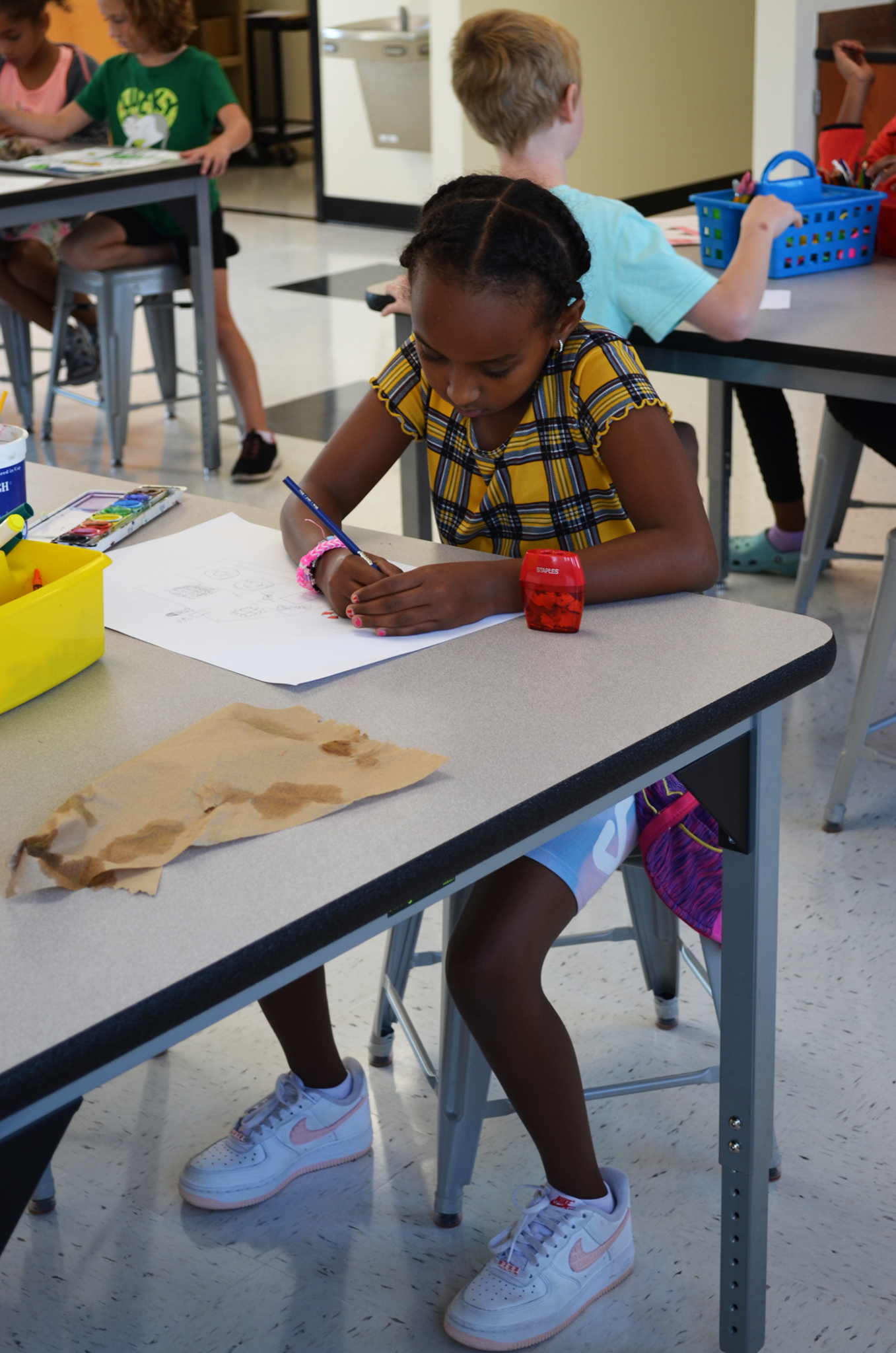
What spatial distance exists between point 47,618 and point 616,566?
18.0 inches

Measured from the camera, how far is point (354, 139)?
737 centimetres

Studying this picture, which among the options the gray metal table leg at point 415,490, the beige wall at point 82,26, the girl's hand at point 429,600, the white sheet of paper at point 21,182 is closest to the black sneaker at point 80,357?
the white sheet of paper at point 21,182

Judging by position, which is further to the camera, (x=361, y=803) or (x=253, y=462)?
(x=253, y=462)

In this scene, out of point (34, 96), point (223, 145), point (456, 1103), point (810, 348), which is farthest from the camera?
point (34, 96)

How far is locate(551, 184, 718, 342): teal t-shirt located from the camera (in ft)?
6.37

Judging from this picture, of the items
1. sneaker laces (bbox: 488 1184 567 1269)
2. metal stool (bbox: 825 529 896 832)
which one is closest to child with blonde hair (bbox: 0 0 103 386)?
metal stool (bbox: 825 529 896 832)

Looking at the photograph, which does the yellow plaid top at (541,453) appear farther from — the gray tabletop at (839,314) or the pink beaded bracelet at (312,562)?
the gray tabletop at (839,314)

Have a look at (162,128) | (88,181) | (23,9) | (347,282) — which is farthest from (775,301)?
(347,282)

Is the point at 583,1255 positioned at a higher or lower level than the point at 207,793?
lower

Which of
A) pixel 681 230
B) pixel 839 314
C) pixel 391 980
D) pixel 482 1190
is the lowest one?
pixel 482 1190

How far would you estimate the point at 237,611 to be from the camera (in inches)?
47.1

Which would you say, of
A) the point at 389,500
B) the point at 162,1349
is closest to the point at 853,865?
the point at 162,1349

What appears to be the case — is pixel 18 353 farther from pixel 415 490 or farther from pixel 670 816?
pixel 670 816

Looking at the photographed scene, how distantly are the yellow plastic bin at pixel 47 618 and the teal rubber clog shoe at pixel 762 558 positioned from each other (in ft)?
6.99
